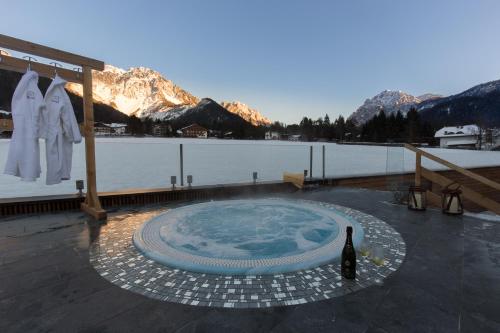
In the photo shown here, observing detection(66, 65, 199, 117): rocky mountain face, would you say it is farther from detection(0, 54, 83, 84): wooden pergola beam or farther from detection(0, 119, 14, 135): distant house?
detection(0, 119, 14, 135): distant house

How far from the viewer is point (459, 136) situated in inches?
1533

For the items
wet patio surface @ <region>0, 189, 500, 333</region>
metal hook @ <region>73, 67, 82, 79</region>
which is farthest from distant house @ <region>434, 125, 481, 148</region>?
metal hook @ <region>73, 67, 82, 79</region>

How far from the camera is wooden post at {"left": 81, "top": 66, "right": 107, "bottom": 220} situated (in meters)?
3.77

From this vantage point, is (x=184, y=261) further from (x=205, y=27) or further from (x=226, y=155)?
(x=205, y=27)

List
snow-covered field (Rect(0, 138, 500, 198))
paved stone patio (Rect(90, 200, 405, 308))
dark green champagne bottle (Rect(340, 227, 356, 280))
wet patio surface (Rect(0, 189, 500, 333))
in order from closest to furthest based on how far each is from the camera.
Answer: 1. wet patio surface (Rect(0, 189, 500, 333))
2. paved stone patio (Rect(90, 200, 405, 308))
3. dark green champagne bottle (Rect(340, 227, 356, 280))
4. snow-covered field (Rect(0, 138, 500, 198))

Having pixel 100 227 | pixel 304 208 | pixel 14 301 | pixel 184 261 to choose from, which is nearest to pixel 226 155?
pixel 304 208

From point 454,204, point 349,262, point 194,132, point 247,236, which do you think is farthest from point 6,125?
point 194,132

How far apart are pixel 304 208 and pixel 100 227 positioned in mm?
3188

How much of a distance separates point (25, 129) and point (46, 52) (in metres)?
1.10

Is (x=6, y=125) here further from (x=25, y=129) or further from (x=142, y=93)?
(x=142, y=93)

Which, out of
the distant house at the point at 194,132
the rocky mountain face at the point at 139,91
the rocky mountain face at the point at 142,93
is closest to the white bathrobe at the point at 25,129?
the distant house at the point at 194,132

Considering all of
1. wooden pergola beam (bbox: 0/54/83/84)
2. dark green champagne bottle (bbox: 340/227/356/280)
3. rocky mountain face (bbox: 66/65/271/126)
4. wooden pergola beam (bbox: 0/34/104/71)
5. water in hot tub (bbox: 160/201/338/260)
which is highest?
rocky mountain face (bbox: 66/65/271/126)

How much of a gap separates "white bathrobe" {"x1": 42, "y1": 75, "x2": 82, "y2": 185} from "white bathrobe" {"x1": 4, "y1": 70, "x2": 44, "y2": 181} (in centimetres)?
16

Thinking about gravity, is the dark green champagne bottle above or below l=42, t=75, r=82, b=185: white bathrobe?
below
